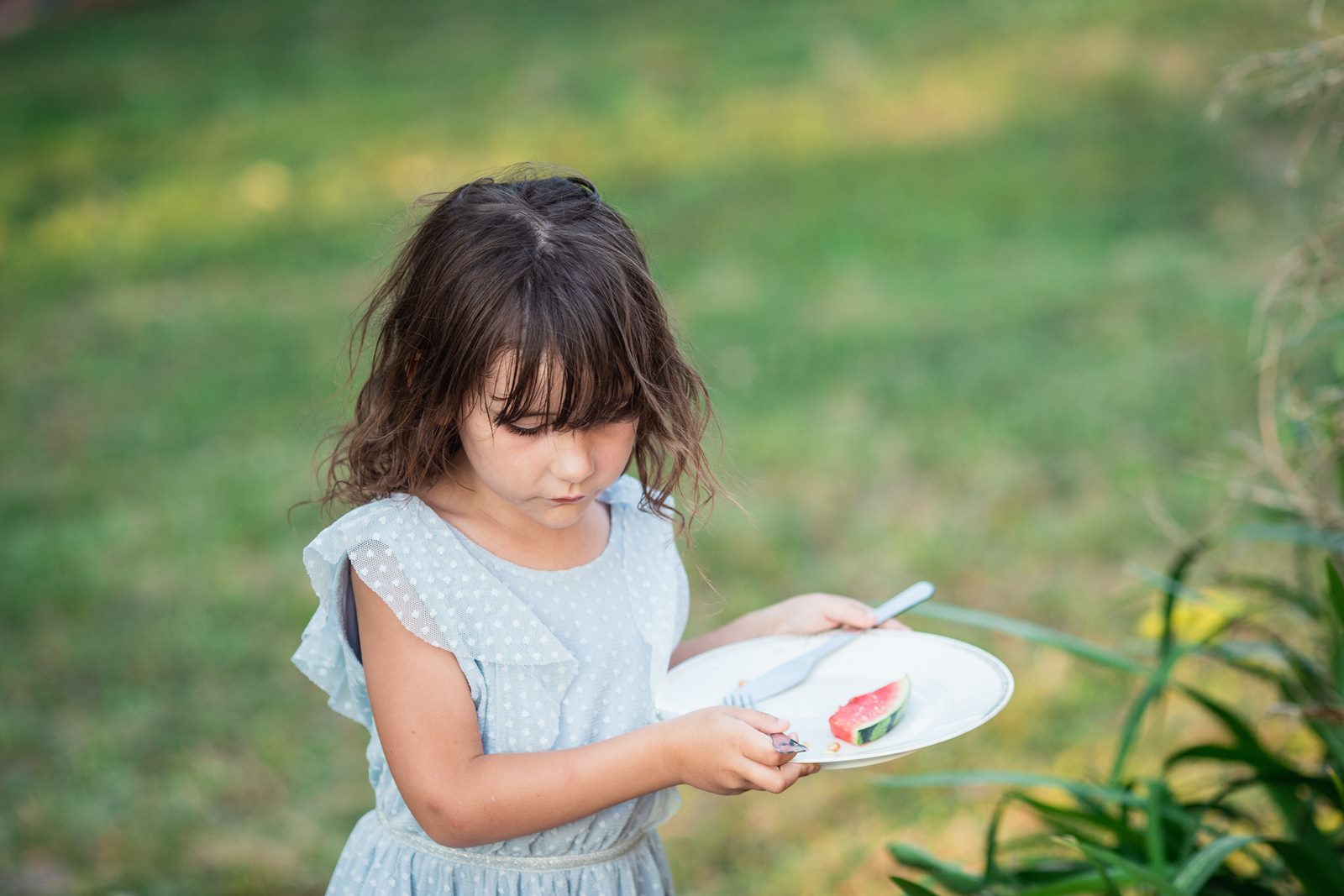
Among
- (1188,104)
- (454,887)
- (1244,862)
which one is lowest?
(1244,862)

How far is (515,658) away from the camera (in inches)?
68.9

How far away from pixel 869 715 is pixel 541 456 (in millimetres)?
500

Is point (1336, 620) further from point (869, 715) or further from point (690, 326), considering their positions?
point (690, 326)

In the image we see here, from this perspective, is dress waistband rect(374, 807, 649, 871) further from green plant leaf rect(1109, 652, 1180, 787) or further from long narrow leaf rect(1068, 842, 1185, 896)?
green plant leaf rect(1109, 652, 1180, 787)

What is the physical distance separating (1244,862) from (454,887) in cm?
202

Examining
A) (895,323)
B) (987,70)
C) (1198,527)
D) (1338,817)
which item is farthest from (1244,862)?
(987,70)

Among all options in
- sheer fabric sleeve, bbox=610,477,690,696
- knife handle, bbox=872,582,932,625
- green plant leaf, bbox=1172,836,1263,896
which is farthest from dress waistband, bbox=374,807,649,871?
green plant leaf, bbox=1172,836,1263,896

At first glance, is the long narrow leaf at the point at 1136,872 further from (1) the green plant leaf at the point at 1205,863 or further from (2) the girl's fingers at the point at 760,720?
(2) the girl's fingers at the point at 760,720

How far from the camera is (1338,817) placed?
9.55 feet

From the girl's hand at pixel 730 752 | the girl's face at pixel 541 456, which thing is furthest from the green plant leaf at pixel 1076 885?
the girl's face at pixel 541 456

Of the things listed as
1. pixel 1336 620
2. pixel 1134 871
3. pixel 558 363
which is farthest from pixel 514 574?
pixel 1336 620

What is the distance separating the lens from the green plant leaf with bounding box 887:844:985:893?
242cm

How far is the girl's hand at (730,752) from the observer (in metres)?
1.58

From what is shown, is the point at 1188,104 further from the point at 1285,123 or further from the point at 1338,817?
the point at 1338,817
